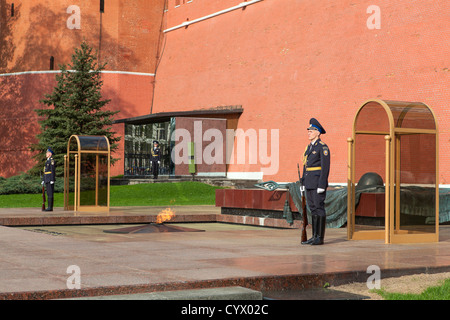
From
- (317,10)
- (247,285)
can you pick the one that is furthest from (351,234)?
(317,10)

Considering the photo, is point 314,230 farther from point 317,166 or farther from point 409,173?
point 409,173

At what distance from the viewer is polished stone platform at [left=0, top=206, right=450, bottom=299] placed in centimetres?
557

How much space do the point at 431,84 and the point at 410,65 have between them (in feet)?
4.20

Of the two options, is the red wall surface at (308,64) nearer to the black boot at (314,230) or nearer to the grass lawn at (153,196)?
the grass lawn at (153,196)

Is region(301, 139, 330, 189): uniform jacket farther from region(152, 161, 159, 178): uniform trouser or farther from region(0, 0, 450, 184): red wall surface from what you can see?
region(152, 161, 159, 178): uniform trouser

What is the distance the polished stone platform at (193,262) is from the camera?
5.57m

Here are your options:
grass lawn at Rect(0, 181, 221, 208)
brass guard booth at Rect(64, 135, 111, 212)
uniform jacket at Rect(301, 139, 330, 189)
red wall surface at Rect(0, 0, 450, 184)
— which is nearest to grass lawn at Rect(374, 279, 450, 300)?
uniform jacket at Rect(301, 139, 330, 189)

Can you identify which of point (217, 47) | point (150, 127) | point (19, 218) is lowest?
point (19, 218)

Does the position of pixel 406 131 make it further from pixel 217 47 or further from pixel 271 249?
pixel 217 47

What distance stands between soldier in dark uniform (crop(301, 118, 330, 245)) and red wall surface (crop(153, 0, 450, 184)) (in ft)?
46.2

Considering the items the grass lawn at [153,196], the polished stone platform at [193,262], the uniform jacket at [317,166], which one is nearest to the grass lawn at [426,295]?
the polished stone platform at [193,262]

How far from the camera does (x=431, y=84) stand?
23328mm

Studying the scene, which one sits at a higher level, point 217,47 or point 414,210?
point 217,47
